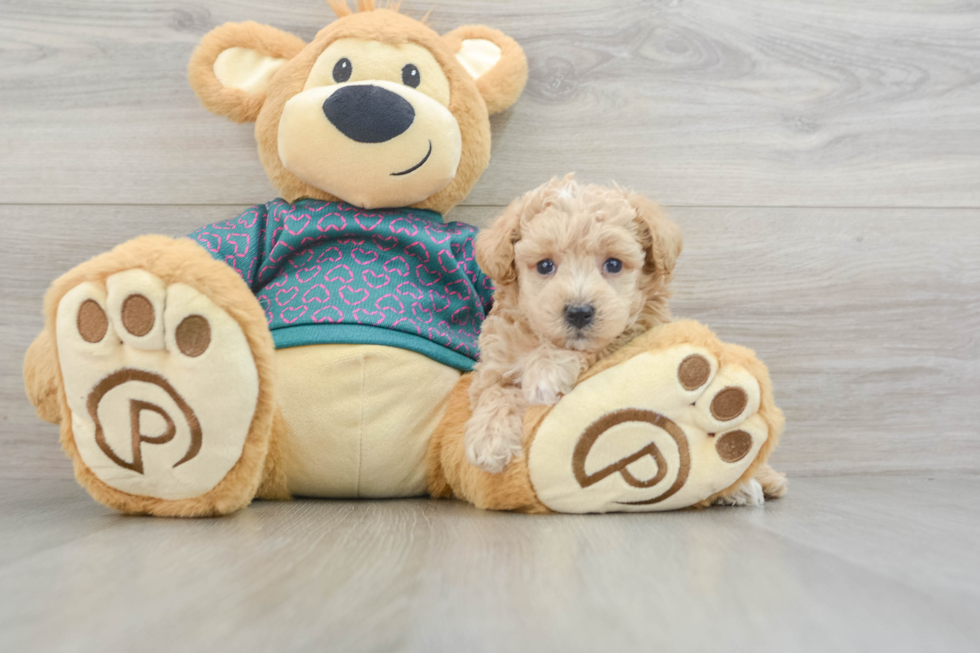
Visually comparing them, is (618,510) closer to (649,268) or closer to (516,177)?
(649,268)

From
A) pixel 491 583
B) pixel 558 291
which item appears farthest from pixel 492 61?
pixel 491 583

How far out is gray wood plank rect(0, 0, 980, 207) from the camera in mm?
1139

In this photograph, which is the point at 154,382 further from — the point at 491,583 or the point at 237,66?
the point at 237,66

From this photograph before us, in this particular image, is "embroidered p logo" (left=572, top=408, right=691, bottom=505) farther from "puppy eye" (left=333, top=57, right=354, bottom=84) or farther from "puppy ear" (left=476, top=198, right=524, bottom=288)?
"puppy eye" (left=333, top=57, right=354, bottom=84)

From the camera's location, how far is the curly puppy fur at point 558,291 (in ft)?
2.53

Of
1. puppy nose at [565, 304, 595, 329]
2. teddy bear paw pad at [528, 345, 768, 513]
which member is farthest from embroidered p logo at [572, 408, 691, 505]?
puppy nose at [565, 304, 595, 329]

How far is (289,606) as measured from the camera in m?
0.45

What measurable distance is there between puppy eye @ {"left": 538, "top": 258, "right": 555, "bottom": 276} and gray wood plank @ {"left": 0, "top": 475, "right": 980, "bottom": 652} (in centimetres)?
29

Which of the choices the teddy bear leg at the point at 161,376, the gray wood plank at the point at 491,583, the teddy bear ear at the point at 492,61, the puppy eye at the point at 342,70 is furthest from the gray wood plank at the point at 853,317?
the teddy bear leg at the point at 161,376

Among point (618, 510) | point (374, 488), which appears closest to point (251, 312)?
point (374, 488)

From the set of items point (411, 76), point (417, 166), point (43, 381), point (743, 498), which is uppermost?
point (411, 76)

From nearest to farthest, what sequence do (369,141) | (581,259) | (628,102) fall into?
(581,259) < (369,141) < (628,102)

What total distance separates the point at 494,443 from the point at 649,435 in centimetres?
18

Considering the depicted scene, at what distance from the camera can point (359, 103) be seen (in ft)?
2.93
